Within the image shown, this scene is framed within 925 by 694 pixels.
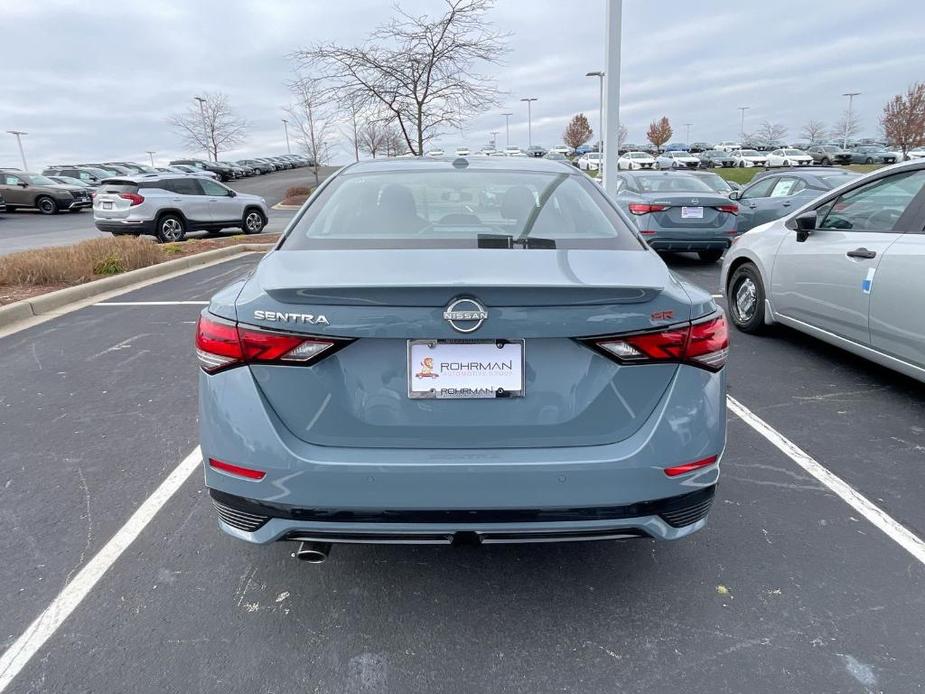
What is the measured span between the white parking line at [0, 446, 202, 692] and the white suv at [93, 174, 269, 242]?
14.1 m

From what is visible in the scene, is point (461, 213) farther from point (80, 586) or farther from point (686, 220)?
point (686, 220)

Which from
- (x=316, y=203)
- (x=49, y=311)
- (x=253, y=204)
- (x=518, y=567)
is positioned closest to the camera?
(x=518, y=567)

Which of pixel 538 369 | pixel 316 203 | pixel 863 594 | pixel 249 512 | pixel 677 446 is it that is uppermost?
pixel 316 203

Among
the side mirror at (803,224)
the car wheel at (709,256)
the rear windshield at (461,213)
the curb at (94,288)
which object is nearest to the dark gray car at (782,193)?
the car wheel at (709,256)

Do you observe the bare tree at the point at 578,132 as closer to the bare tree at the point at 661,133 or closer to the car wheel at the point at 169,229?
the bare tree at the point at 661,133

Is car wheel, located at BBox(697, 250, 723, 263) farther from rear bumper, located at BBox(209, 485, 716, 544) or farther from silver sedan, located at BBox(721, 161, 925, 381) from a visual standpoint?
rear bumper, located at BBox(209, 485, 716, 544)

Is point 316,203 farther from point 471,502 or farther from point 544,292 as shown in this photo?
point 471,502

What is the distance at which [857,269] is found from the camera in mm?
4586

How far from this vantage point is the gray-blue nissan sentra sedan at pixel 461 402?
6.58ft

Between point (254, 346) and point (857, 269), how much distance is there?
431 centimetres

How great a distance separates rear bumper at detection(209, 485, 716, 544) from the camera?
2.07 m

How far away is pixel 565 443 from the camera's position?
207cm

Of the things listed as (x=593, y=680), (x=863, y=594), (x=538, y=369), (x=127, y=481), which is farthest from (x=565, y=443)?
(x=127, y=481)

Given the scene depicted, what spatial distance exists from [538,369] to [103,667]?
1.75 meters
